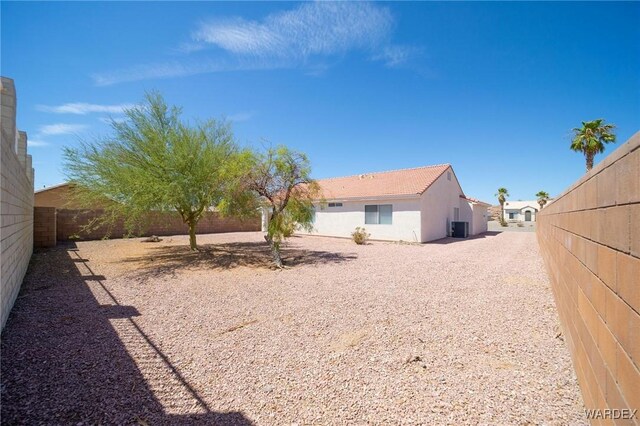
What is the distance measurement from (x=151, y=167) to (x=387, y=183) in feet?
49.4

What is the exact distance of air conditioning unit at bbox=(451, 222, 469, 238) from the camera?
22250 millimetres

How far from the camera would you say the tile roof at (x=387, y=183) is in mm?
19234

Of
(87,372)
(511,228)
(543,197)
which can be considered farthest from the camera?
(543,197)

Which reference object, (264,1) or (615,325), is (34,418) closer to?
(615,325)

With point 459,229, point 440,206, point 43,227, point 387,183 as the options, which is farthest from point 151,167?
point 459,229

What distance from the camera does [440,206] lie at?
20.7 m

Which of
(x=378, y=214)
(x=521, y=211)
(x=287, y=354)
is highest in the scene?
(x=521, y=211)

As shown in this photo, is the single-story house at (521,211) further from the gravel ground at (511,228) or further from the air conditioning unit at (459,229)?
the air conditioning unit at (459,229)

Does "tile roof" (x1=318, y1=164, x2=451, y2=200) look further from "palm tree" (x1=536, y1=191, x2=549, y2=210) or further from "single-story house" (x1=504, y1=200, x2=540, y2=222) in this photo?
"single-story house" (x1=504, y1=200, x2=540, y2=222)

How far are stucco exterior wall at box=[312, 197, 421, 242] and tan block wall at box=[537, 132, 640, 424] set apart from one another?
502 inches

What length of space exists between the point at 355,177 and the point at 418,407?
23.1 meters

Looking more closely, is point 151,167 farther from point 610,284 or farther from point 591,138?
point 591,138

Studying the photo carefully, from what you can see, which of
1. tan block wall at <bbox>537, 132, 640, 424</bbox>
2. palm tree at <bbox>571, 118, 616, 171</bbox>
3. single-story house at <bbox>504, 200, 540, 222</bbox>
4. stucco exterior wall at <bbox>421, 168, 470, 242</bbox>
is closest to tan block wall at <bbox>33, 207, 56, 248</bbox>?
stucco exterior wall at <bbox>421, 168, 470, 242</bbox>

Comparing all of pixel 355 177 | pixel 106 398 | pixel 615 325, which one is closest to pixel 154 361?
pixel 106 398
